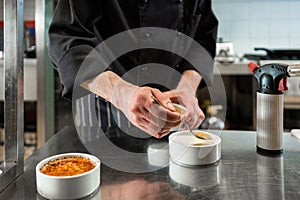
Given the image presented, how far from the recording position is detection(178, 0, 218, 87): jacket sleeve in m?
0.88

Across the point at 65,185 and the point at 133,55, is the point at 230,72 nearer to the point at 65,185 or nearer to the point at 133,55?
the point at 133,55

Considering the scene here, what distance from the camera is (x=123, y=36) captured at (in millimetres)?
828

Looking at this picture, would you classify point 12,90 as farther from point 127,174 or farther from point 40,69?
point 40,69

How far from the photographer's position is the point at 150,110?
1.74 ft

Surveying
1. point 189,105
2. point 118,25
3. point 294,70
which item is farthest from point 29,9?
point 294,70

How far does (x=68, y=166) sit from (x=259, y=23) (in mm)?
1839

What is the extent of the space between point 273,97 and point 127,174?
30cm

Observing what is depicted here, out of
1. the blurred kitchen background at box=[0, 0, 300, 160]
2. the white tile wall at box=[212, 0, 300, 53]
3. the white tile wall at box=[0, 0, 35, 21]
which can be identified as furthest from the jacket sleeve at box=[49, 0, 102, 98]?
the white tile wall at box=[212, 0, 300, 53]

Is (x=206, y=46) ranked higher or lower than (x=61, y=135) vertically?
higher

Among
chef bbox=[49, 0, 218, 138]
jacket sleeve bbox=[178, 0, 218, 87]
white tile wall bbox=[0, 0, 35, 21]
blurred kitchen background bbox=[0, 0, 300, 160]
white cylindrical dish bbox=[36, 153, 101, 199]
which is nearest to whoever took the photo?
white cylindrical dish bbox=[36, 153, 101, 199]

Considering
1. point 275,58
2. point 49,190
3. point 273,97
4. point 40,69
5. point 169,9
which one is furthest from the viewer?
point 275,58

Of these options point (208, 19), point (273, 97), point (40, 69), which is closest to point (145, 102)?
point (273, 97)

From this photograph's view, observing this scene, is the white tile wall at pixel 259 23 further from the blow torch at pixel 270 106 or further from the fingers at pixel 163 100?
the fingers at pixel 163 100

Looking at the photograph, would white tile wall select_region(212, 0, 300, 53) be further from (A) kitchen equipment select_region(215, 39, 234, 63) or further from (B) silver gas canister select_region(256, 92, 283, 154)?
(B) silver gas canister select_region(256, 92, 283, 154)
